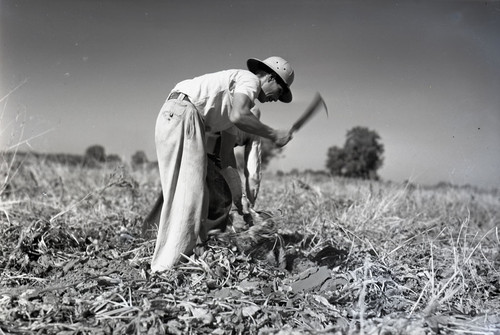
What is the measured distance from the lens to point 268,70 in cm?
371

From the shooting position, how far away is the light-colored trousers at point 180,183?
344cm

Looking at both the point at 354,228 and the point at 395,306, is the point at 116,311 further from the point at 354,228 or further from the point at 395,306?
the point at 354,228

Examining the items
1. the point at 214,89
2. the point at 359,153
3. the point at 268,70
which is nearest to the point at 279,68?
the point at 268,70

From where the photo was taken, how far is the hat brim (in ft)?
12.1

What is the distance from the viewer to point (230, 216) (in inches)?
173

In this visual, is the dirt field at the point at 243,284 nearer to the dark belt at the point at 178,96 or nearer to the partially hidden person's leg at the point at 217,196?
the partially hidden person's leg at the point at 217,196

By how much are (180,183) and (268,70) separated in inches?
44.4

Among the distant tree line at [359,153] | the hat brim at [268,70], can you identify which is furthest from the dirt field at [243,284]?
the distant tree line at [359,153]

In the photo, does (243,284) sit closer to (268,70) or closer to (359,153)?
(268,70)

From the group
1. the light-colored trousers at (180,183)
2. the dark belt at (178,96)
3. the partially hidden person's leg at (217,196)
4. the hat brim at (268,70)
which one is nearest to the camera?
the light-colored trousers at (180,183)

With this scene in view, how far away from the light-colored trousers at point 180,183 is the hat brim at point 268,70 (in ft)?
2.14

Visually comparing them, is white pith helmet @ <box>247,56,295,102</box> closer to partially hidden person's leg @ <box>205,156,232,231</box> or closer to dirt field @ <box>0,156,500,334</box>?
partially hidden person's leg @ <box>205,156,232,231</box>

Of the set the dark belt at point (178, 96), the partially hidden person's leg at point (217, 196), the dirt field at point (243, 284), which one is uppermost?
the dark belt at point (178, 96)

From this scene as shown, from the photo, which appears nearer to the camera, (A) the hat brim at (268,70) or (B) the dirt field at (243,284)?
(B) the dirt field at (243,284)
